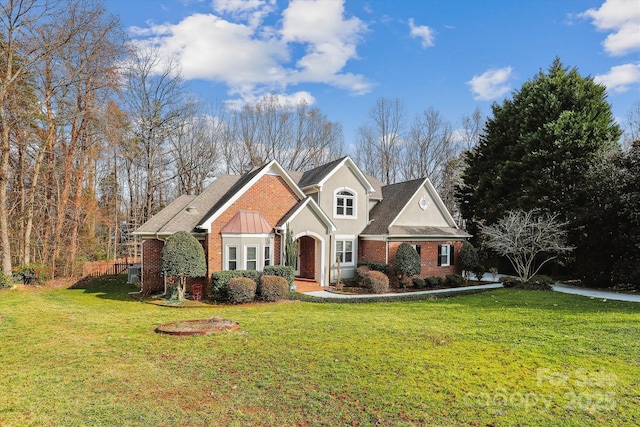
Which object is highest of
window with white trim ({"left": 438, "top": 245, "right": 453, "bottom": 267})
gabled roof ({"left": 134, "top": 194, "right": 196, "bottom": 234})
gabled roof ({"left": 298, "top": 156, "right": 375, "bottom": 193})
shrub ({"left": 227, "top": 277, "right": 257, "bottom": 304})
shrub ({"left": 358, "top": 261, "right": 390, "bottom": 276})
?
gabled roof ({"left": 298, "top": 156, "right": 375, "bottom": 193})

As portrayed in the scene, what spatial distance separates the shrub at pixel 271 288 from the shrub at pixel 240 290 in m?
0.43

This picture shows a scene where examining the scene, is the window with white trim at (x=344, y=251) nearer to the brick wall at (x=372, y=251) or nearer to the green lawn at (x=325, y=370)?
the brick wall at (x=372, y=251)

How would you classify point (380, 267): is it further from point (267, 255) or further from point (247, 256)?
point (247, 256)

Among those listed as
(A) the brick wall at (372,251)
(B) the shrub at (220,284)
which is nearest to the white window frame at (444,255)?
(A) the brick wall at (372,251)

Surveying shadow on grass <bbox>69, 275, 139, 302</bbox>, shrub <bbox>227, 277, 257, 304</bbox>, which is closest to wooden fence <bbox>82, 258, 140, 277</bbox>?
shadow on grass <bbox>69, 275, 139, 302</bbox>

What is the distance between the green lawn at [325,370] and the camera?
5.40 m

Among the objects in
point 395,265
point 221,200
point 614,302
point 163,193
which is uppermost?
point 163,193

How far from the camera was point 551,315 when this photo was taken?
12625 mm

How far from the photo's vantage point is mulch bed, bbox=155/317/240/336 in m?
9.66

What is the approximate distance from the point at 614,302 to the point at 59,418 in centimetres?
1949

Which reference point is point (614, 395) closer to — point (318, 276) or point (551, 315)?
point (551, 315)

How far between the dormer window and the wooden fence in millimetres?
16513

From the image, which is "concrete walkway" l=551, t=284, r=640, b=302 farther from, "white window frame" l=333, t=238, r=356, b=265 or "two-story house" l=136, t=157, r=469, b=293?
"white window frame" l=333, t=238, r=356, b=265

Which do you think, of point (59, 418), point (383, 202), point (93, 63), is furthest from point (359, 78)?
point (59, 418)
